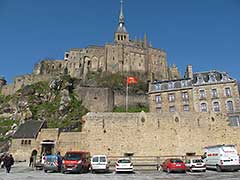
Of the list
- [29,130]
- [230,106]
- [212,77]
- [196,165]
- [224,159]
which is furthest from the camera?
[212,77]

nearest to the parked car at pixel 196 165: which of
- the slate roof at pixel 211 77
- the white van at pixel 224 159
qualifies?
the white van at pixel 224 159

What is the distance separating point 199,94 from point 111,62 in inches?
1429

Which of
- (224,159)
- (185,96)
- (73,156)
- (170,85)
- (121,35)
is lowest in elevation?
(224,159)

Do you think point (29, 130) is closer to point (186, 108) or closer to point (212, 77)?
point (186, 108)

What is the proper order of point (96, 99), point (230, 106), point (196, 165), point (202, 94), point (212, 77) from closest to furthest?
1. point (196, 165)
2. point (230, 106)
3. point (202, 94)
4. point (212, 77)
5. point (96, 99)

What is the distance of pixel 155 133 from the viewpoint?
1003 inches

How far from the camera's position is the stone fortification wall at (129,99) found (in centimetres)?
4972

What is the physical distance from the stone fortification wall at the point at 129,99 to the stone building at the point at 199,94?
10756 mm

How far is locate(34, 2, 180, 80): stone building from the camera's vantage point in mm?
68750

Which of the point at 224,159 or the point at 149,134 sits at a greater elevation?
the point at 149,134

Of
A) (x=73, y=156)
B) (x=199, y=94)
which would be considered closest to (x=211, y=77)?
(x=199, y=94)

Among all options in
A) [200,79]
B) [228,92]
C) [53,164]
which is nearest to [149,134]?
[53,164]

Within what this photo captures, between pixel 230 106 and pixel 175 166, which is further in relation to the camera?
pixel 230 106

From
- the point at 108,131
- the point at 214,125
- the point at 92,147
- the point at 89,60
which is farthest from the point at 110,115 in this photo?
the point at 89,60
